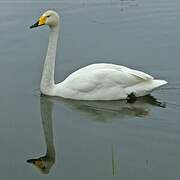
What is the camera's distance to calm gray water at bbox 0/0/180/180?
6160 mm

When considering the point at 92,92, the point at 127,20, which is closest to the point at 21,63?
the point at 92,92

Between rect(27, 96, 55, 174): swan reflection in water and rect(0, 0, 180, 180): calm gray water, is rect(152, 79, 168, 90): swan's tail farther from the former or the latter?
rect(27, 96, 55, 174): swan reflection in water

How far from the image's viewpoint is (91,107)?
7.76 metres

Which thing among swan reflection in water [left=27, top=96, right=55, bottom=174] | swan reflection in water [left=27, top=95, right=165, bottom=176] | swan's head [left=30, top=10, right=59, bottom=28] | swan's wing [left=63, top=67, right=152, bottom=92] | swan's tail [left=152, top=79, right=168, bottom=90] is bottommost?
swan reflection in water [left=27, top=96, right=55, bottom=174]

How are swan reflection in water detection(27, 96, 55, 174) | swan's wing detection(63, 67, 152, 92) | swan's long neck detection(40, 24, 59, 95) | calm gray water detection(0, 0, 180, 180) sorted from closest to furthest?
calm gray water detection(0, 0, 180, 180) → swan reflection in water detection(27, 96, 55, 174) → swan's wing detection(63, 67, 152, 92) → swan's long neck detection(40, 24, 59, 95)

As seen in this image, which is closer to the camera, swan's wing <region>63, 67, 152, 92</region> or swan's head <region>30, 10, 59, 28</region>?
swan's wing <region>63, 67, 152, 92</region>

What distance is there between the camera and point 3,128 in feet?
23.7

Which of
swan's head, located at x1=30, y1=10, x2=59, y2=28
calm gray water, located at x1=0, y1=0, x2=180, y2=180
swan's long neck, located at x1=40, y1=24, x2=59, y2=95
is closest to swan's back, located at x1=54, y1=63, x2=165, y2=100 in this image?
calm gray water, located at x1=0, y1=0, x2=180, y2=180

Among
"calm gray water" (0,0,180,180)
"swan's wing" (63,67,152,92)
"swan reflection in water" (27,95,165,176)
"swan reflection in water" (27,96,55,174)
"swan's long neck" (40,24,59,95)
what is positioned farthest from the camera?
"swan's long neck" (40,24,59,95)

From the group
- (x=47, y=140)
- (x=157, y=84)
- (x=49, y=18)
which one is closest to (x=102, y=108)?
(x=157, y=84)

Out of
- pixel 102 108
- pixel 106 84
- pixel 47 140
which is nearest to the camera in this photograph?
pixel 47 140

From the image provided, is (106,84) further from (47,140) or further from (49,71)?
(47,140)

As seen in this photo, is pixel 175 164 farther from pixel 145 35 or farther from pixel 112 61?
pixel 145 35

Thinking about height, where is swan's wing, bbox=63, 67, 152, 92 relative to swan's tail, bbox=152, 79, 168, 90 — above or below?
above
